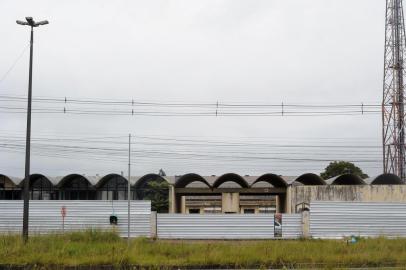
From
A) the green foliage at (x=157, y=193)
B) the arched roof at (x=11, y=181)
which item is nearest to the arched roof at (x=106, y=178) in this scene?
the green foliage at (x=157, y=193)

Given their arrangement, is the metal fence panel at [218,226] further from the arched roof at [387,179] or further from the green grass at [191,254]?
the arched roof at [387,179]

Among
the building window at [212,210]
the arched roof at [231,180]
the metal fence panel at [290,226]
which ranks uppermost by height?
the arched roof at [231,180]

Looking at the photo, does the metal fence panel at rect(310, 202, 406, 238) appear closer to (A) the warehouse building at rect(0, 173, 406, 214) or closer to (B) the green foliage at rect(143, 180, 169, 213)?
(A) the warehouse building at rect(0, 173, 406, 214)

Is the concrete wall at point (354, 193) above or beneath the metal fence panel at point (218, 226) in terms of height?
above

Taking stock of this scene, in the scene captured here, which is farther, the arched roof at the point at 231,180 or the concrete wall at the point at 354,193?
the arched roof at the point at 231,180

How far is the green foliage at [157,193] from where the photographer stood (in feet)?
157

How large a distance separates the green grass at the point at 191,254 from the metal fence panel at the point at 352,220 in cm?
930

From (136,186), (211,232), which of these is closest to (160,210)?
(136,186)

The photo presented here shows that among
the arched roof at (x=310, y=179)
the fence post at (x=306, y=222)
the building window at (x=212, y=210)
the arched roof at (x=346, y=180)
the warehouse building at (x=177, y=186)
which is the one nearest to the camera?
the fence post at (x=306, y=222)

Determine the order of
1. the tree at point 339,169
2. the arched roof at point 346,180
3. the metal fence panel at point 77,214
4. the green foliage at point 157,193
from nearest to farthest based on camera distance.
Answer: the metal fence panel at point 77,214 < the arched roof at point 346,180 < the green foliage at point 157,193 < the tree at point 339,169

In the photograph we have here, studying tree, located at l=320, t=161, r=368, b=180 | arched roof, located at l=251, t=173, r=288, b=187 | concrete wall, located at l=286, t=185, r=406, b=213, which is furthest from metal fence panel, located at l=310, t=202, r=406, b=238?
tree, located at l=320, t=161, r=368, b=180

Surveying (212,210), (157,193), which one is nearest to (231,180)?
(157,193)

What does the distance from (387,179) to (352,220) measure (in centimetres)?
1214

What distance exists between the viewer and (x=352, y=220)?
1292 inches
